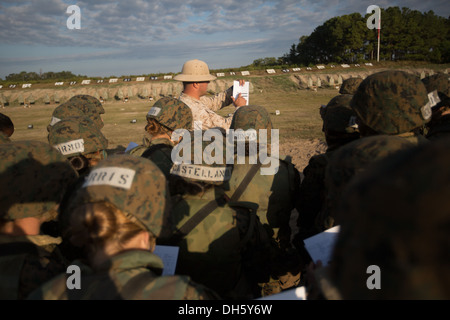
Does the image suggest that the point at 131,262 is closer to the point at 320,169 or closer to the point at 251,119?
the point at 320,169

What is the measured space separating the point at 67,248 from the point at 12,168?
0.77 m

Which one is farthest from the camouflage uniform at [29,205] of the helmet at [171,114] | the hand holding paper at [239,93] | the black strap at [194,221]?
the hand holding paper at [239,93]

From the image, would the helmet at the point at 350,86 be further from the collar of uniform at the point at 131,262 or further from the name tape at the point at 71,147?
the collar of uniform at the point at 131,262

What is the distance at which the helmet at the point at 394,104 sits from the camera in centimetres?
269

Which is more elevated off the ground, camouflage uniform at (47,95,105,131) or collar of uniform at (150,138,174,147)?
camouflage uniform at (47,95,105,131)

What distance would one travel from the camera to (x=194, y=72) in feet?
17.4

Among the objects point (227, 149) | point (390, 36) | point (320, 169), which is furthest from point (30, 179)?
point (390, 36)

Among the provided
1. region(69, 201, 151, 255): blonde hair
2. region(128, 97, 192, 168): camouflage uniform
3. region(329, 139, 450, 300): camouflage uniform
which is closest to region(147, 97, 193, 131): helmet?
region(128, 97, 192, 168): camouflage uniform

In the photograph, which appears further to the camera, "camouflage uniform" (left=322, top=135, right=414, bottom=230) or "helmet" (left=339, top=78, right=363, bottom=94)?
"helmet" (left=339, top=78, right=363, bottom=94)

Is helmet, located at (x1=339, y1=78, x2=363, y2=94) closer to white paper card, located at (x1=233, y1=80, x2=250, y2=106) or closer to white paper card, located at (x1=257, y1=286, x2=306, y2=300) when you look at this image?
white paper card, located at (x1=233, y1=80, x2=250, y2=106)

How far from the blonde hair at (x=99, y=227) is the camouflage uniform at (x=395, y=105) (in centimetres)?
237

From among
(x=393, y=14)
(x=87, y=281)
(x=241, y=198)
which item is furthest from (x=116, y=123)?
(x=393, y=14)

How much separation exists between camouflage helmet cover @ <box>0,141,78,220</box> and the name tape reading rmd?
985 mm

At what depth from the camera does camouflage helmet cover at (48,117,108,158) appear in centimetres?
357
